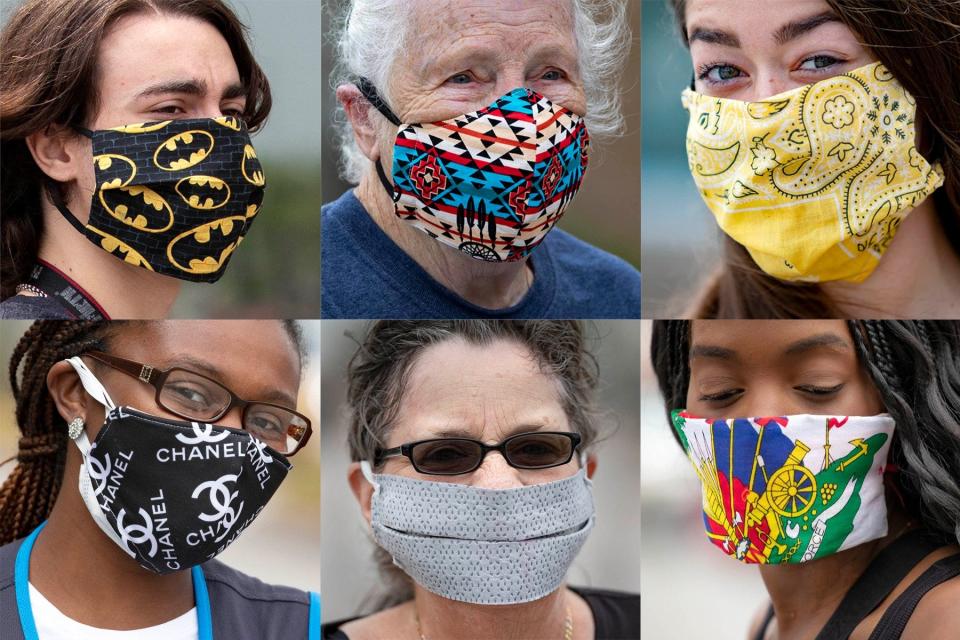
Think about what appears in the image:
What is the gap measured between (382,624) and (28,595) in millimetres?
1057

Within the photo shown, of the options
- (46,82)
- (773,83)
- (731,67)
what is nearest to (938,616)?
(773,83)

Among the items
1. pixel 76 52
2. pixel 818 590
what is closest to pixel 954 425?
pixel 818 590

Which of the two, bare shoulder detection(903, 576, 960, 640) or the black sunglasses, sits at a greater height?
the black sunglasses

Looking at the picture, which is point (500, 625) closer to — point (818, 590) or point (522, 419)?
point (522, 419)

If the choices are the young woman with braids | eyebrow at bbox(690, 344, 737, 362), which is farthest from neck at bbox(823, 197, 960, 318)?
eyebrow at bbox(690, 344, 737, 362)

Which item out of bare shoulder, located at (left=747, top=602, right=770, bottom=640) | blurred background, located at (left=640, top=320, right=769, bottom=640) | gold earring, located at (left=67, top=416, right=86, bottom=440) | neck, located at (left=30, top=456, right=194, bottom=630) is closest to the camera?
gold earring, located at (left=67, top=416, right=86, bottom=440)

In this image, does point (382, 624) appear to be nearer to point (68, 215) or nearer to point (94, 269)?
point (94, 269)

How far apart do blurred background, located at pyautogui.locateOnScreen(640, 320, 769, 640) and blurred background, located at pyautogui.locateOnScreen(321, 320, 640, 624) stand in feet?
0.14

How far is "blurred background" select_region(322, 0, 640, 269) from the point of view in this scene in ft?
10.1

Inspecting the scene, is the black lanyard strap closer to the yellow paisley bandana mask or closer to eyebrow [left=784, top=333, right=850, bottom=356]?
the yellow paisley bandana mask

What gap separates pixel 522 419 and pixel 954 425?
1.22 metres

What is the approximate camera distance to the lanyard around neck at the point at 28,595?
9.39 feet

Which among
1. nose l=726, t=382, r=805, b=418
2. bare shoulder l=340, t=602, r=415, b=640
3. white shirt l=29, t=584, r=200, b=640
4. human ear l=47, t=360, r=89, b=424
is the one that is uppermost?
human ear l=47, t=360, r=89, b=424

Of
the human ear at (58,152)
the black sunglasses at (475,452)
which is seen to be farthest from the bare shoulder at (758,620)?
the human ear at (58,152)
